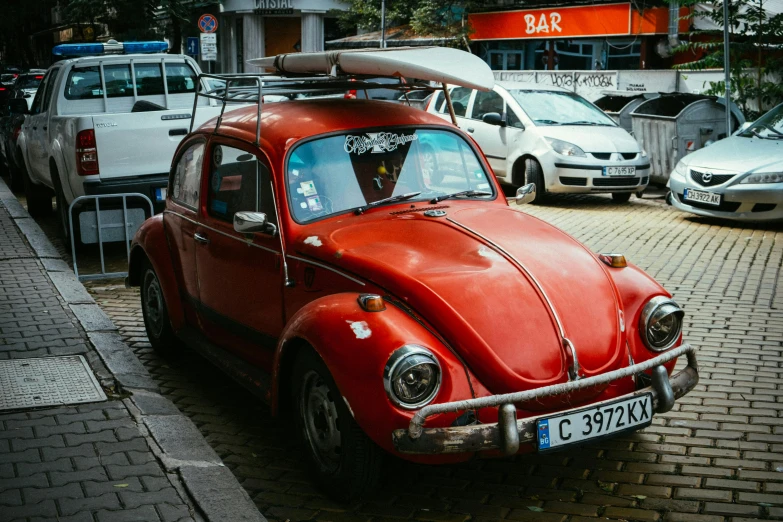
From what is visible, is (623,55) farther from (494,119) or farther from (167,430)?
(167,430)

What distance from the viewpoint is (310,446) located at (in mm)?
4359

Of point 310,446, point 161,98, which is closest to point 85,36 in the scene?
point 161,98

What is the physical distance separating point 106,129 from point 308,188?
17.7 feet

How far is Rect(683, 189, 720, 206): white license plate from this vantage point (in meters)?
11.9

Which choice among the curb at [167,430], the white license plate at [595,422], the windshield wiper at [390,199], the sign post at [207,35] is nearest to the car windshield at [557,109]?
the curb at [167,430]

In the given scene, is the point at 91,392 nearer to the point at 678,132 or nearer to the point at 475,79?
the point at 475,79

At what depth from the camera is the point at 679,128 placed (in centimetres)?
1518

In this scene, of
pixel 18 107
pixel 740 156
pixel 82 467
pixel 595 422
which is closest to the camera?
pixel 595 422

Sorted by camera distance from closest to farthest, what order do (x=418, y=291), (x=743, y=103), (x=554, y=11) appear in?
(x=418, y=291) → (x=743, y=103) → (x=554, y=11)

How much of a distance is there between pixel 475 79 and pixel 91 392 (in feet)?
9.50

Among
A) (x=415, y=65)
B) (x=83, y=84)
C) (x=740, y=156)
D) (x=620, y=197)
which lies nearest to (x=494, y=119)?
(x=620, y=197)

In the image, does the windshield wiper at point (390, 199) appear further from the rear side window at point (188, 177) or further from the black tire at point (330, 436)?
the rear side window at point (188, 177)

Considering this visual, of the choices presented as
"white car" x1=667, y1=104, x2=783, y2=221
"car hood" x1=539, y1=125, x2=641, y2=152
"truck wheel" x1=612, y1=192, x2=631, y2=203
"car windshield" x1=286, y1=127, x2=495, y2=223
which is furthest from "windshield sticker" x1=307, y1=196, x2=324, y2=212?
"truck wheel" x1=612, y1=192, x2=631, y2=203

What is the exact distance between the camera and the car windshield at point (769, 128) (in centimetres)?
1250
